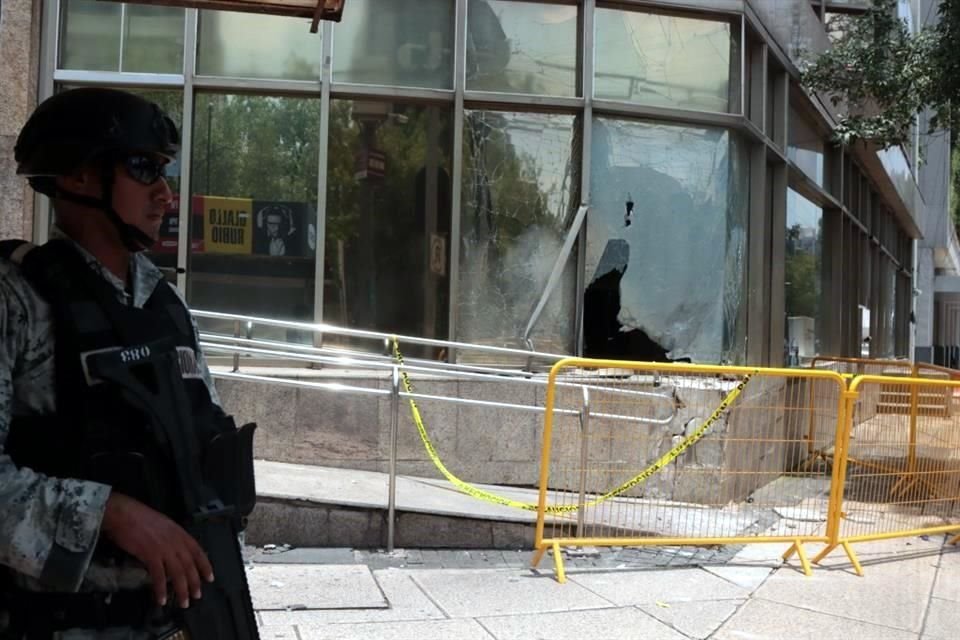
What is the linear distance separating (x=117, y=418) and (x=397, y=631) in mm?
3443

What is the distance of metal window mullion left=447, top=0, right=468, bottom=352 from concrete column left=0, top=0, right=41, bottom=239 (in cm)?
357

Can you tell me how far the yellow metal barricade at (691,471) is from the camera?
640cm

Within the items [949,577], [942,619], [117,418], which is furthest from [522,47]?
[117,418]

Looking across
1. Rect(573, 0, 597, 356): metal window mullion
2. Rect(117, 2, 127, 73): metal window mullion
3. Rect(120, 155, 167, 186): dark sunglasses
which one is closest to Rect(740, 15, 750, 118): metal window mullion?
Rect(573, 0, 597, 356): metal window mullion

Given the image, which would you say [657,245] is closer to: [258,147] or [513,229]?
A: [513,229]

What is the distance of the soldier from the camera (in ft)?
5.86

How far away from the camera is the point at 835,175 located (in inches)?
576

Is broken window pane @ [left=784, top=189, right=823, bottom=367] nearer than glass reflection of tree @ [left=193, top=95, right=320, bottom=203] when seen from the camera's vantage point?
No

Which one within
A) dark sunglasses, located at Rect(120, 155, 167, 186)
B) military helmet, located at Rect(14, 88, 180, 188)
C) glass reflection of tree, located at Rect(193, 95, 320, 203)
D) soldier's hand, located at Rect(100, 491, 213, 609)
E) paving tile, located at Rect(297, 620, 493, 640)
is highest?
glass reflection of tree, located at Rect(193, 95, 320, 203)

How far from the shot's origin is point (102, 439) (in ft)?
6.03

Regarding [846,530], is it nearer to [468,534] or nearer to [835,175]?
[468,534]

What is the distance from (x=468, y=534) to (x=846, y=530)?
2702 millimetres

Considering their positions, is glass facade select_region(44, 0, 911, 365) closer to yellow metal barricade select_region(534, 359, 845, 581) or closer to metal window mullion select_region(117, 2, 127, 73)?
metal window mullion select_region(117, 2, 127, 73)

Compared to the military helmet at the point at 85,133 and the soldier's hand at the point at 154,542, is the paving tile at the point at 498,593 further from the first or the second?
the military helmet at the point at 85,133
